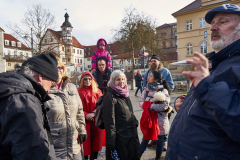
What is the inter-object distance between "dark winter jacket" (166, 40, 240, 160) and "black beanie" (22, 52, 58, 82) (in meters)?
1.32

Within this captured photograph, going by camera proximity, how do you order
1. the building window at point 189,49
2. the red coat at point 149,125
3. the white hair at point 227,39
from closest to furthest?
the white hair at point 227,39, the red coat at point 149,125, the building window at point 189,49

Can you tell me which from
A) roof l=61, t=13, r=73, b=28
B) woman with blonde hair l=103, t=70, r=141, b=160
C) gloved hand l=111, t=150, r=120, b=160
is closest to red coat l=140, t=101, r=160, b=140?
woman with blonde hair l=103, t=70, r=141, b=160

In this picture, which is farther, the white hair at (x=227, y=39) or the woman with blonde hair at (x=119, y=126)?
the woman with blonde hair at (x=119, y=126)

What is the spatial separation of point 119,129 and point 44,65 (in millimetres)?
1939

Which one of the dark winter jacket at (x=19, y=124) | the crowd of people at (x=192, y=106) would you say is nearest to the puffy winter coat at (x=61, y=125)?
the crowd of people at (x=192, y=106)

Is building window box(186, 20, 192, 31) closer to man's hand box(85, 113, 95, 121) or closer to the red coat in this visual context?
the red coat

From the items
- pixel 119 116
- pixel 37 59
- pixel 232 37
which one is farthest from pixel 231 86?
pixel 119 116

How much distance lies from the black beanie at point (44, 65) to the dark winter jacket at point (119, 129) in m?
1.56

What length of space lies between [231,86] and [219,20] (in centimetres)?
75

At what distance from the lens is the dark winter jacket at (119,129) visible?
10.5ft

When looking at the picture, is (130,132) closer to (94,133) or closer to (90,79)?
(94,133)

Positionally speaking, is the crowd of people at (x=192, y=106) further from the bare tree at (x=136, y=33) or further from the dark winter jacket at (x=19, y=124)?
the bare tree at (x=136, y=33)

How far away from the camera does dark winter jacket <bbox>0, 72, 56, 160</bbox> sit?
1.29 m

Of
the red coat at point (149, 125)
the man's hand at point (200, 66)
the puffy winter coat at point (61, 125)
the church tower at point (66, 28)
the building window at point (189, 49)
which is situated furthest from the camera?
the church tower at point (66, 28)
